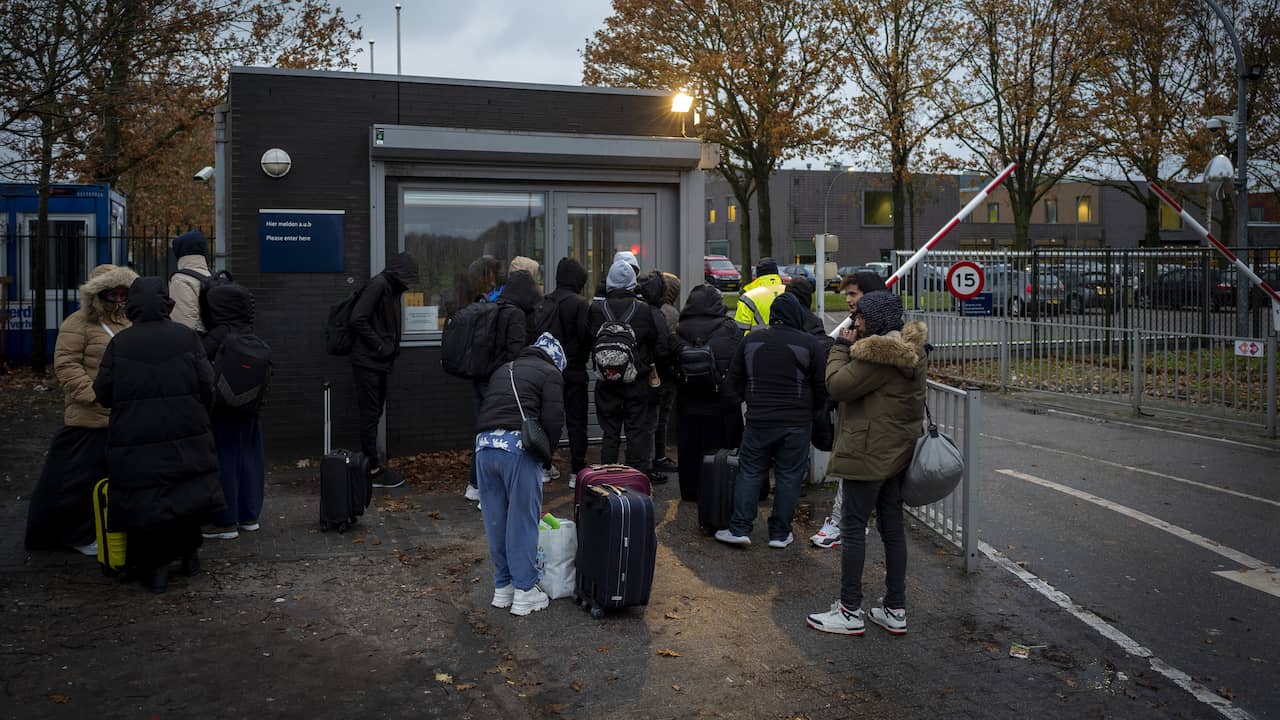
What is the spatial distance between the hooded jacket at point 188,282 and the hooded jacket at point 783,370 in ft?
13.6

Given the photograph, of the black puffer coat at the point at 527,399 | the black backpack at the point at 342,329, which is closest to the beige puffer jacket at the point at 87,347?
the black backpack at the point at 342,329

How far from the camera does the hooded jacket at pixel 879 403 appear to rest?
6.02m

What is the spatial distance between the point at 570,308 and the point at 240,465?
9.92ft

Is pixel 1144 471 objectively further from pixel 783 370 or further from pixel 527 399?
pixel 527 399

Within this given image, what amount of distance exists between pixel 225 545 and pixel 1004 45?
93.8ft

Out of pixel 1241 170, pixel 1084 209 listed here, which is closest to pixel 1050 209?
pixel 1084 209

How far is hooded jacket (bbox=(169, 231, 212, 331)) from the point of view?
27.6ft

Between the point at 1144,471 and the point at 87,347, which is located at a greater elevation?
the point at 87,347

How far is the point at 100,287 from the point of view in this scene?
23.2ft

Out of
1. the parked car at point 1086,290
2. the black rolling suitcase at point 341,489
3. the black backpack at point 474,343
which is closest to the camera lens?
the black rolling suitcase at point 341,489

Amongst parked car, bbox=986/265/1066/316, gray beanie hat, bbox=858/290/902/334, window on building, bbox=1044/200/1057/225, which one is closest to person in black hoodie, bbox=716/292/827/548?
gray beanie hat, bbox=858/290/902/334

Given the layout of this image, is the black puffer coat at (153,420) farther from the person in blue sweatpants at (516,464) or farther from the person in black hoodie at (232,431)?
the person in blue sweatpants at (516,464)

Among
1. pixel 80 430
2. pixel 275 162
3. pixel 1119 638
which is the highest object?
pixel 275 162

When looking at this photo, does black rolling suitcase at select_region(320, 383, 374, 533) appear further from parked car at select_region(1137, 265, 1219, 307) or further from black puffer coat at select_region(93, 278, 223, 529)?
parked car at select_region(1137, 265, 1219, 307)
